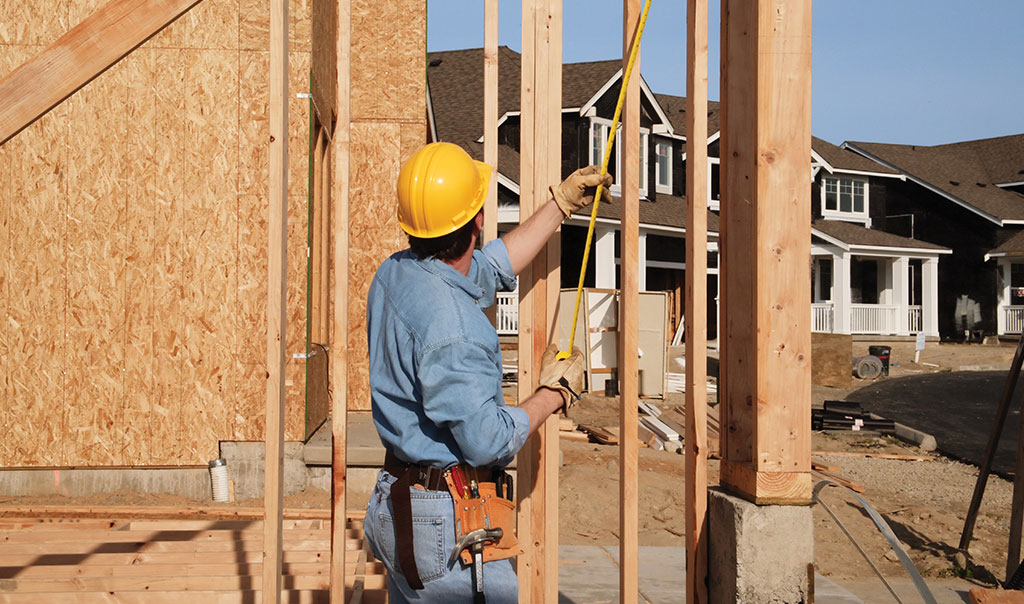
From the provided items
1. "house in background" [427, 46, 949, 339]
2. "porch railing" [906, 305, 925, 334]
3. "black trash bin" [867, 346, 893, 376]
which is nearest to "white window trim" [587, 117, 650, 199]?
"house in background" [427, 46, 949, 339]

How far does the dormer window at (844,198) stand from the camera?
3300 centimetres

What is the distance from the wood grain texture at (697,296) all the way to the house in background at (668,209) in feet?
64.7

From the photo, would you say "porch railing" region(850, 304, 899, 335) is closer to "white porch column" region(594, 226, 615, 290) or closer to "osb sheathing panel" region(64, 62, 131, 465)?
"white porch column" region(594, 226, 615, 290)

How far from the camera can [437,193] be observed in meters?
2.84

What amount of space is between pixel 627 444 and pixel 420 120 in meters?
7.01

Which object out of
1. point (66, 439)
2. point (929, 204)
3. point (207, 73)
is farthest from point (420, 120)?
point (929, 204)

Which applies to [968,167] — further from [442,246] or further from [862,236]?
[442,246]

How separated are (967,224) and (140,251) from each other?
35.4 metres

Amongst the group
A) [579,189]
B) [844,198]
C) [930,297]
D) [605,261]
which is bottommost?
[579,189]

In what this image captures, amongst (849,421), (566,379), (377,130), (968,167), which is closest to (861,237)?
(968,167)

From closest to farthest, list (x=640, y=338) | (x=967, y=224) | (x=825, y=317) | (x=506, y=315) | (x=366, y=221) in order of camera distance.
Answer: (x=366, y=221) < (x=640, y=338) < (x=506, y=315) < (x=825, y=317) < (x=967, y=224)

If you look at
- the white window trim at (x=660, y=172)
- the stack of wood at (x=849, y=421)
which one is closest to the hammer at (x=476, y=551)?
the stack of wood at (x=849, y=421)

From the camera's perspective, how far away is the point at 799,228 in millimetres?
3180

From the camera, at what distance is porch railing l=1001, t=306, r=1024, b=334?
32591mm
